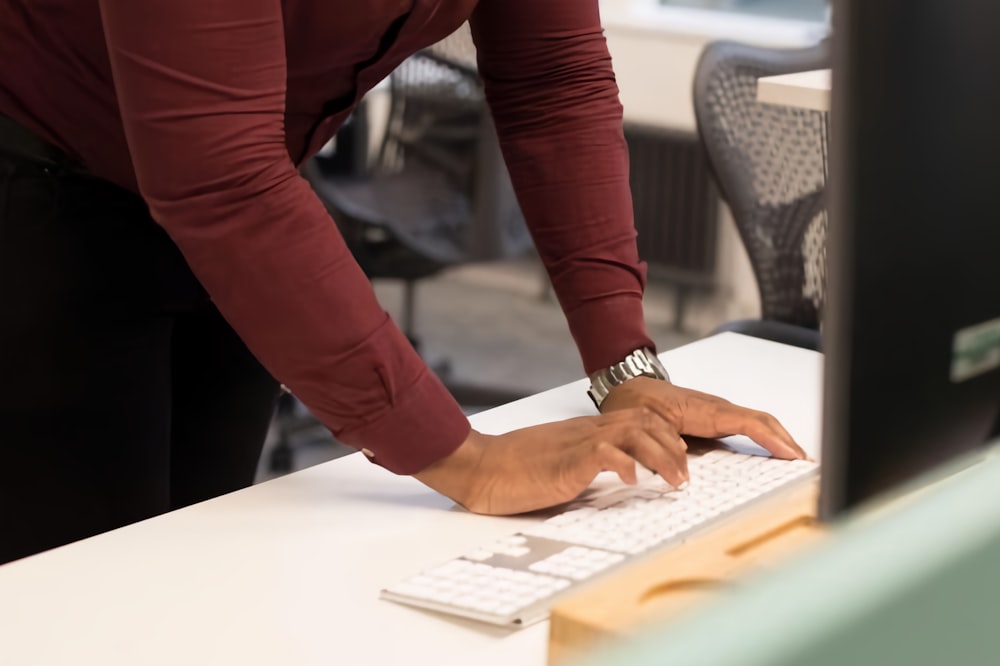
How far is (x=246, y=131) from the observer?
0.84 meters

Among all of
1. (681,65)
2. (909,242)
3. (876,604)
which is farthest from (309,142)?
(681,65)

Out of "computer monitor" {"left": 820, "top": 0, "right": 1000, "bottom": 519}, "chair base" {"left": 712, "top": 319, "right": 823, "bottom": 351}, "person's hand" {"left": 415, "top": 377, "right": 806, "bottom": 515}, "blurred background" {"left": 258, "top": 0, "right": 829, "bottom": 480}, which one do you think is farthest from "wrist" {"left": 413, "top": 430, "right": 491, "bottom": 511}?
"blurred background" {"left": 258, "top": 0, "right": 829, "bottom": 480}

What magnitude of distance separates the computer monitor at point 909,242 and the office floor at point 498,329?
2.58 meters

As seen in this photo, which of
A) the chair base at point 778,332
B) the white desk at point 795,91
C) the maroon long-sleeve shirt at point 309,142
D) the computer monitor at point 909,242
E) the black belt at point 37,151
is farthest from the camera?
the chair base at point 778,332

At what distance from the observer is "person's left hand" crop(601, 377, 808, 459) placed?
3.33 ft

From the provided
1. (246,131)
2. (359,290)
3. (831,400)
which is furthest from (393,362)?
(831,400)

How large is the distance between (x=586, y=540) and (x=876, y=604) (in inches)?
22.9

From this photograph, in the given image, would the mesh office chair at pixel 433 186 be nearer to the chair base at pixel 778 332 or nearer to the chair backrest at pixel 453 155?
the chair backrest at pixel 453 155

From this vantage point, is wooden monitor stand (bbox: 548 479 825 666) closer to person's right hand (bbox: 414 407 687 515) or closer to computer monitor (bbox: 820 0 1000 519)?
computer monitor (bbox: 820 0 1000 519)

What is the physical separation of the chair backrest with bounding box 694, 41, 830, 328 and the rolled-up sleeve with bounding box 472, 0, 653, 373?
0.81 metres

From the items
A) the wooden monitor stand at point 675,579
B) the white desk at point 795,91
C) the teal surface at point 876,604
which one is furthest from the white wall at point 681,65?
the teal surface at point 876,604

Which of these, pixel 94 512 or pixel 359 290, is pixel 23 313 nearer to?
pixel 94 512

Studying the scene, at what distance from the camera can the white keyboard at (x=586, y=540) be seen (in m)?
0.75

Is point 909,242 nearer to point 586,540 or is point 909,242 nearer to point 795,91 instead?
point 586,540
